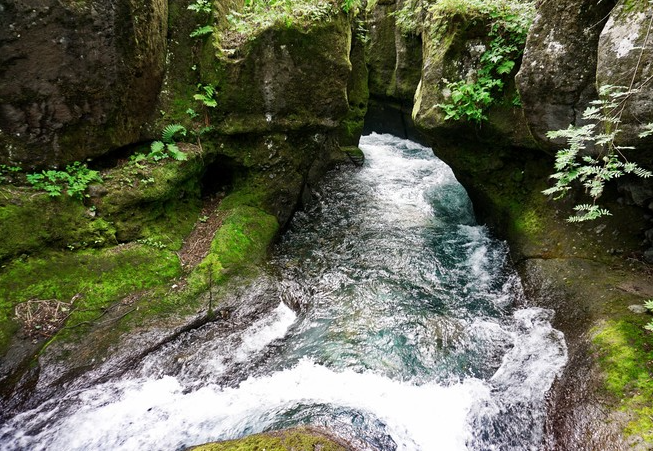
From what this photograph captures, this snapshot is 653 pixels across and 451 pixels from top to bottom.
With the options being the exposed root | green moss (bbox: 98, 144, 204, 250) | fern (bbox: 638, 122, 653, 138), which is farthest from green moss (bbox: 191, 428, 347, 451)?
fern (bbox: 638, 122, 653, 138)

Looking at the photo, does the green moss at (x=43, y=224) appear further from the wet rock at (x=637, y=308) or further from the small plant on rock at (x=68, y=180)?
the wet rock at (x=637, y=308)

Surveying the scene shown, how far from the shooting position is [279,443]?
384cm

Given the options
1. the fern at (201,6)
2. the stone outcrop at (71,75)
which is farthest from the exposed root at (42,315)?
the fern at (201,6)

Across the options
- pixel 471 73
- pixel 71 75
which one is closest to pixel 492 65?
pixel 471 73

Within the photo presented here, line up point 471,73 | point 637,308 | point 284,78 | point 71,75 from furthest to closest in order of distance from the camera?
point 284,78
point 471,73
point 71,75
point 637,308

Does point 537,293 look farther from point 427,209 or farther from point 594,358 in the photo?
point 427,209

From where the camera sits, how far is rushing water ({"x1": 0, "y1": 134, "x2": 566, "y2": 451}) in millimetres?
4430

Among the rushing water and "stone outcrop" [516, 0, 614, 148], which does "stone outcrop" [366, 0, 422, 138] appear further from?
→ the rushing water

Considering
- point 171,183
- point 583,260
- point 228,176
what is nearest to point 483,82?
point 583,260

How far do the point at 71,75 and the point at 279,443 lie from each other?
6.58 meters

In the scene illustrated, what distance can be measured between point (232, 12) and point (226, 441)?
820 centimetres

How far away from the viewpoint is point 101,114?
642cm

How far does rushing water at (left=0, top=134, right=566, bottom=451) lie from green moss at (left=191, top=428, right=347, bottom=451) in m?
0.45

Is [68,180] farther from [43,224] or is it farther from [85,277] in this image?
[85,277]
